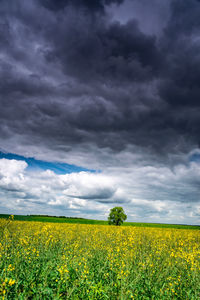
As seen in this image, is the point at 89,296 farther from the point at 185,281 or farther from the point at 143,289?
the point at 185,281

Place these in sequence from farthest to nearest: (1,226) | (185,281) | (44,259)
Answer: (1,226)
(44,259)
(185,281)

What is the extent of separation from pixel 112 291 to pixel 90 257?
3.41 meters

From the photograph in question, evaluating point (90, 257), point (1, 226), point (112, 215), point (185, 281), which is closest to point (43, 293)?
point (90, 257)

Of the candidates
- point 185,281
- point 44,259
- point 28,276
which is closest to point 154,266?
point 185,281

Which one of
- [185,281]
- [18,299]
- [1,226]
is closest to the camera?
[18,299]

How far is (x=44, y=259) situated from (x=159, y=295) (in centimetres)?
437

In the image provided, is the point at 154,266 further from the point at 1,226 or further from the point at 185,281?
the point at 1,226

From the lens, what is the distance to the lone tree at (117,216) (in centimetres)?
5666

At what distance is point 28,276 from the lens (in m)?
5.57

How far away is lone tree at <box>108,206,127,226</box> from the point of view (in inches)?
2231

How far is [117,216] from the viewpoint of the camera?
56.9 metres

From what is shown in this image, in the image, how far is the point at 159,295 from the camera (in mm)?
5289

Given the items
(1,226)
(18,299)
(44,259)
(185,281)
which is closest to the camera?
(18,299)

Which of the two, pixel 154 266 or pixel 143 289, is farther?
pixel 154 266
